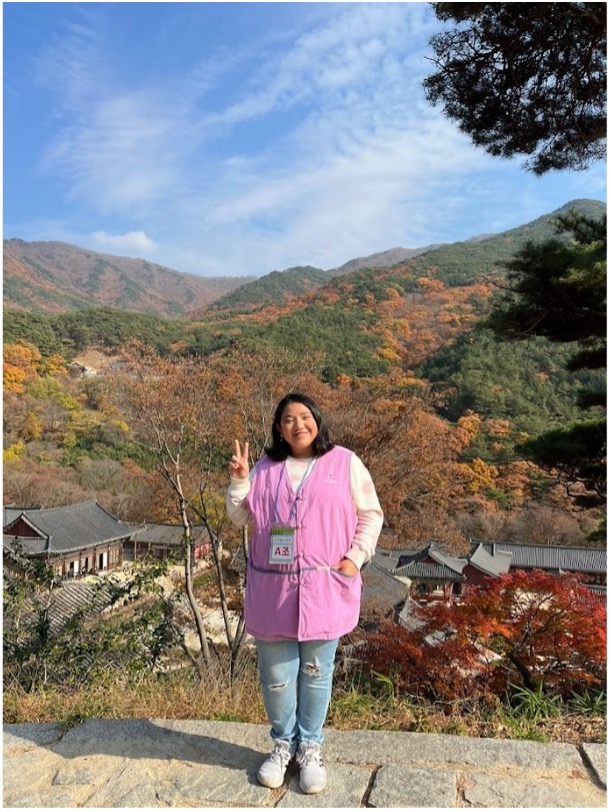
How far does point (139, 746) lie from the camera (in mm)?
1953

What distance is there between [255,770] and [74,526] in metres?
16.6

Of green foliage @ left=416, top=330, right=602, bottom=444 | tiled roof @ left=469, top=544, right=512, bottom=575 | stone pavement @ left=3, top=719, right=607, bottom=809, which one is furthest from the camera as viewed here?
green foliage @ left=416, top=330, right=602, bottom=444

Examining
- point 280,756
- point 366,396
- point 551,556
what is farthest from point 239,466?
point 551,556

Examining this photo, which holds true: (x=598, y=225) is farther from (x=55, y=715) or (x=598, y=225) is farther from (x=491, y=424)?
(x=491, y=424)

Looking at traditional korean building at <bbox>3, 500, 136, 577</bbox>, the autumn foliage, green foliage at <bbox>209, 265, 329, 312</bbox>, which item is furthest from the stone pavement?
green foliage at <bbox>209, 265, 329, 312</bbox>

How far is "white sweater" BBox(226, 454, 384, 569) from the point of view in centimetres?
177

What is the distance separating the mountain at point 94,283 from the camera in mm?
46562

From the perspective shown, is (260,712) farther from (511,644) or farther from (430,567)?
(430,567)

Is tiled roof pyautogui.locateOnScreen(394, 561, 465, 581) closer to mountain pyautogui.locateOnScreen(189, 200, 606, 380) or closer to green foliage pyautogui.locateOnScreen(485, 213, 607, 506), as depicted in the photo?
mountain pyautogui.locateOnScreen(189, 200, 606, 380)

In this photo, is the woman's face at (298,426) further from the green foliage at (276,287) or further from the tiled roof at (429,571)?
the green foliage at (276,287)

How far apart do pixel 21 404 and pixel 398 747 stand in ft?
71.4

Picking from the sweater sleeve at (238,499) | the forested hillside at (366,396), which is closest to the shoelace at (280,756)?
the sweater sleeve at (238,499)

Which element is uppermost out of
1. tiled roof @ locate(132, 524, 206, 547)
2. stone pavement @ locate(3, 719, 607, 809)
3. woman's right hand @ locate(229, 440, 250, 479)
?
woman's right hand @ locate(229, 440, 250, 479)

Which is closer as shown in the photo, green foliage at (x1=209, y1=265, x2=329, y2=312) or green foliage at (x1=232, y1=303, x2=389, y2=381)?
green foliage at (x1=232, y1=303, x2=389, y2=381)
